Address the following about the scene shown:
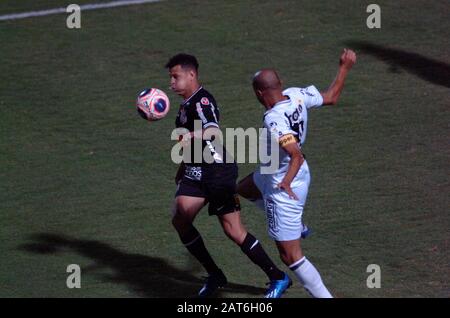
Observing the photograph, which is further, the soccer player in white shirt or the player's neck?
the player's neck

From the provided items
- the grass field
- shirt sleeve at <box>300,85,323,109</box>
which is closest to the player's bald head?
shirt sleeve at <box>300,85,323,109</box>

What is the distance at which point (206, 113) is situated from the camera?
8570 millimetres

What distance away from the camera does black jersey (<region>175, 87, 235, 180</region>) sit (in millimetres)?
8578

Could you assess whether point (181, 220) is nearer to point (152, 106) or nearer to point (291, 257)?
point (152, 106)

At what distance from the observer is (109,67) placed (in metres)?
15.7

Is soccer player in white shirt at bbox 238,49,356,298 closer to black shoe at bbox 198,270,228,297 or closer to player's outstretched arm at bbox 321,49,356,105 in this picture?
player's outstretched arm at bbox 321,49,356,105

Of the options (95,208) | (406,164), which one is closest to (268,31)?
(406,164)

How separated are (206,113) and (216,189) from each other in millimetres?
731

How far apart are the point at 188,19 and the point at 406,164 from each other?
21.3ft

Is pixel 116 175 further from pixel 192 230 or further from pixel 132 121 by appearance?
pixel 192 230

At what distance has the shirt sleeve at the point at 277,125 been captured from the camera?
7.87m

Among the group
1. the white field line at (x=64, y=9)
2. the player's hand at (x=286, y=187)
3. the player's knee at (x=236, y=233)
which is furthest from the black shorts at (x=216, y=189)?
the white field line at (x=64, y=9)

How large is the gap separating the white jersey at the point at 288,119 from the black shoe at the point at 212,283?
1227 millimetres

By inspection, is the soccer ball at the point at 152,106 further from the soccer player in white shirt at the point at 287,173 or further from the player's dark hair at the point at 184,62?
the soccer player in white shirt at the point at 287,173
